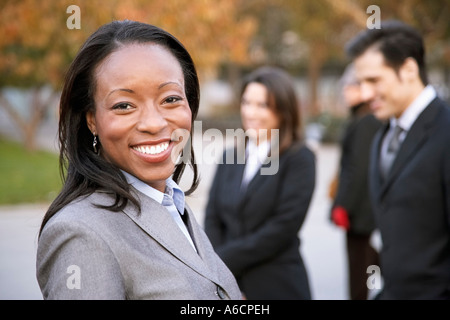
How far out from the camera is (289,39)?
2589 cm

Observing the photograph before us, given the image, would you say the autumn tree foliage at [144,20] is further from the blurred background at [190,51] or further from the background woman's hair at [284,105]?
the background woman's hair at [284,105]

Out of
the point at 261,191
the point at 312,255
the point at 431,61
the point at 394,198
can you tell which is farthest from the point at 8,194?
the point at 431,61

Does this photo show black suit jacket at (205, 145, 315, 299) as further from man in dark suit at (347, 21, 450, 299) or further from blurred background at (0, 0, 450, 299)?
blurred background at (0, 0, 450, 299)

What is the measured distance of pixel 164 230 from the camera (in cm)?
158

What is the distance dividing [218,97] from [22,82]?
16832 mm

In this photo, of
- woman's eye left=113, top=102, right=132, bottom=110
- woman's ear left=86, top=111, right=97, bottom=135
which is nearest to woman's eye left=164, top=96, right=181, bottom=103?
woman's eye left=113, top=102, right=132, bottom=110

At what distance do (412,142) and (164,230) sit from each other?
1.60 metres

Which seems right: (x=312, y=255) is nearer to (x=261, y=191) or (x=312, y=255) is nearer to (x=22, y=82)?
(x=261, y=191)

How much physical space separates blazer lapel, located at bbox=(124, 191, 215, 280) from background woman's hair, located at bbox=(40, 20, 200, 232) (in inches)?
1.5

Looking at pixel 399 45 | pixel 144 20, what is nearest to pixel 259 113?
pixel 399 45

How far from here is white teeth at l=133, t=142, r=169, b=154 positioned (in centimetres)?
159

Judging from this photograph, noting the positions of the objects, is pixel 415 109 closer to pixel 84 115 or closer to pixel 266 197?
pixel 266 197

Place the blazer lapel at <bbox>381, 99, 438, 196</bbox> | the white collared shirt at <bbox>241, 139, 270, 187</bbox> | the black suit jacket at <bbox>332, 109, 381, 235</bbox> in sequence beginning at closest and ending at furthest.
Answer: the blazer lapel at <bbox>381, 99, 438, 196</bbox>
the white collared shirt at <bbox>241, 139, 270, 187</bbox>
the black suit jacket at <bbox>332, 109, 381, 235</bbox>

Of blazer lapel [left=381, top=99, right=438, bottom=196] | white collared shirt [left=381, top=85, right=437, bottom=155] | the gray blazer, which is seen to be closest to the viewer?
the gray blazer
